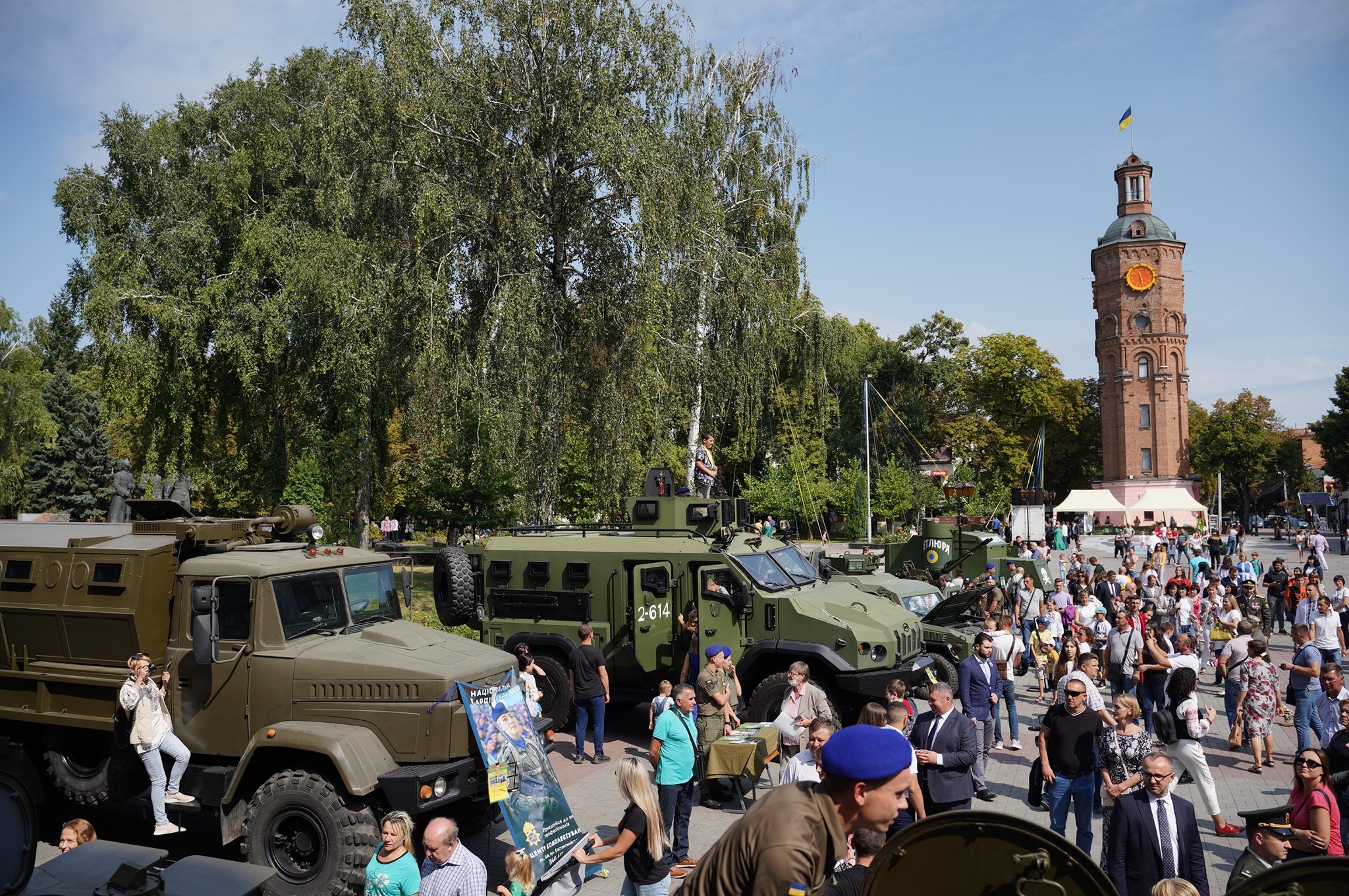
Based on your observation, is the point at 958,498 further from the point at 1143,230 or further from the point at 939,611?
the point at 1143,230

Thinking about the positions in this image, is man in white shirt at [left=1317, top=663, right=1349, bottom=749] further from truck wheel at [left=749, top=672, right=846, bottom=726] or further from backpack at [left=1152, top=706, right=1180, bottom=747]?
truck wheel at [left=749, top=672, right=846, bottom=726]

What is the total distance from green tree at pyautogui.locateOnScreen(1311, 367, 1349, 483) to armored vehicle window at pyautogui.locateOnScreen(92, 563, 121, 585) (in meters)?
71.8

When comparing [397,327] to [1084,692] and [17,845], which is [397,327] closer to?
[17,845]

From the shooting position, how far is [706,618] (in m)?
11.4

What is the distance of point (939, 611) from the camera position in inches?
589

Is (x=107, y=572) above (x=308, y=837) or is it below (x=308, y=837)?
above

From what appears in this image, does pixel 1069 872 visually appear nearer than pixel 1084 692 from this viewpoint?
Yes

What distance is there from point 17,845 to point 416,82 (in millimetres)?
16729

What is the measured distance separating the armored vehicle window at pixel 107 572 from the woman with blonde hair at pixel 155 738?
79 centimetres

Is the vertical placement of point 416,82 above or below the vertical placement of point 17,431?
above

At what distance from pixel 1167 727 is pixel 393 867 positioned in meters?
6.19

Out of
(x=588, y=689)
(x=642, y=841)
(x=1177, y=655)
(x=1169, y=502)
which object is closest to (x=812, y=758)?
(x=642, y=841)

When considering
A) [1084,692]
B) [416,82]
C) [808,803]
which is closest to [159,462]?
[416,82]

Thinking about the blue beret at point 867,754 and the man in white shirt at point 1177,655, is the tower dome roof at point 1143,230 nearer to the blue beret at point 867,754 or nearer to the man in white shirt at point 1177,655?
the man in white shirt at point 1177,655
